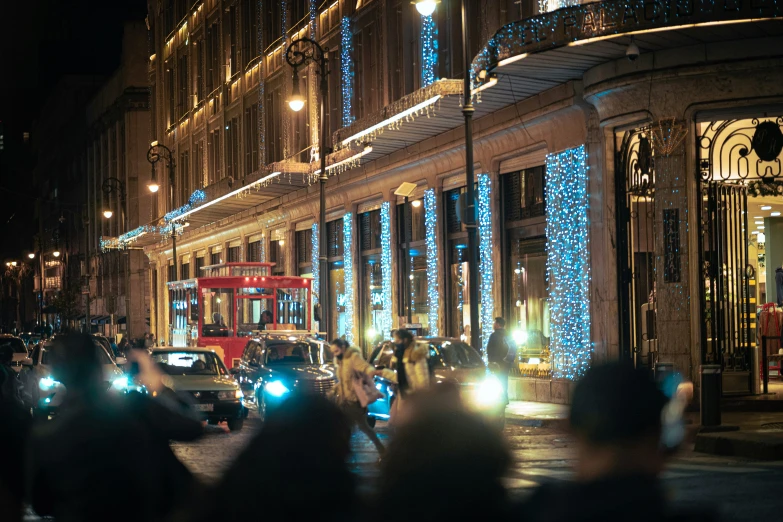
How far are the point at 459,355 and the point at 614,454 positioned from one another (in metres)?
17.8

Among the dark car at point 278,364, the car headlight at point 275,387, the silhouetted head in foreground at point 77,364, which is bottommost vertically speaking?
the car headlight at point 275,387

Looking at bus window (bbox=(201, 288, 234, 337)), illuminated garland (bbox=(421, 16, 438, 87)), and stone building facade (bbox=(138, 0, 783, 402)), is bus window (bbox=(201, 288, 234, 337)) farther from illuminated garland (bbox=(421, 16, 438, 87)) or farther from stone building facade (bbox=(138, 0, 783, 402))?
illuminated garland (bbox=(421, 16, 438, 87))

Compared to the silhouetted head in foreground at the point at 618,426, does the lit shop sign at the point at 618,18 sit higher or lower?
higher

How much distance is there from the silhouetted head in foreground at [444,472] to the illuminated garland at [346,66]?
3579cm

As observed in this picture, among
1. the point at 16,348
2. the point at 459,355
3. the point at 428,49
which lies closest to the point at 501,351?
the point at 459,355

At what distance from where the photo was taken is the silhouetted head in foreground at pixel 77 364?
4.97 metres

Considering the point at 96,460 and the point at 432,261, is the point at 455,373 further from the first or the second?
the point at 96,460

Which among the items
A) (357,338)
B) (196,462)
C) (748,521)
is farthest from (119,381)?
(357,338)

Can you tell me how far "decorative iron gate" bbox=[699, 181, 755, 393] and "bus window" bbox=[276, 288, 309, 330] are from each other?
1402 cm

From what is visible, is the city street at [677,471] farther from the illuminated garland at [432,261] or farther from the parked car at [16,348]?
the illuminated garland at [432,261]

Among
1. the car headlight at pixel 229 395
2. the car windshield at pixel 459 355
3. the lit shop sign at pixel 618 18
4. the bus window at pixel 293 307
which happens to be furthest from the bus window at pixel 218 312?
the lit shop sign at pixel 618 18

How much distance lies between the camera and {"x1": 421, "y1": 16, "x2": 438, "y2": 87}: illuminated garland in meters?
31.9

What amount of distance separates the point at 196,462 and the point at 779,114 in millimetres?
12308

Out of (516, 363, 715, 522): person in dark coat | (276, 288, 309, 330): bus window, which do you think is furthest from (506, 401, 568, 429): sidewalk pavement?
(516, 363, 715, 522): person in dark coat
